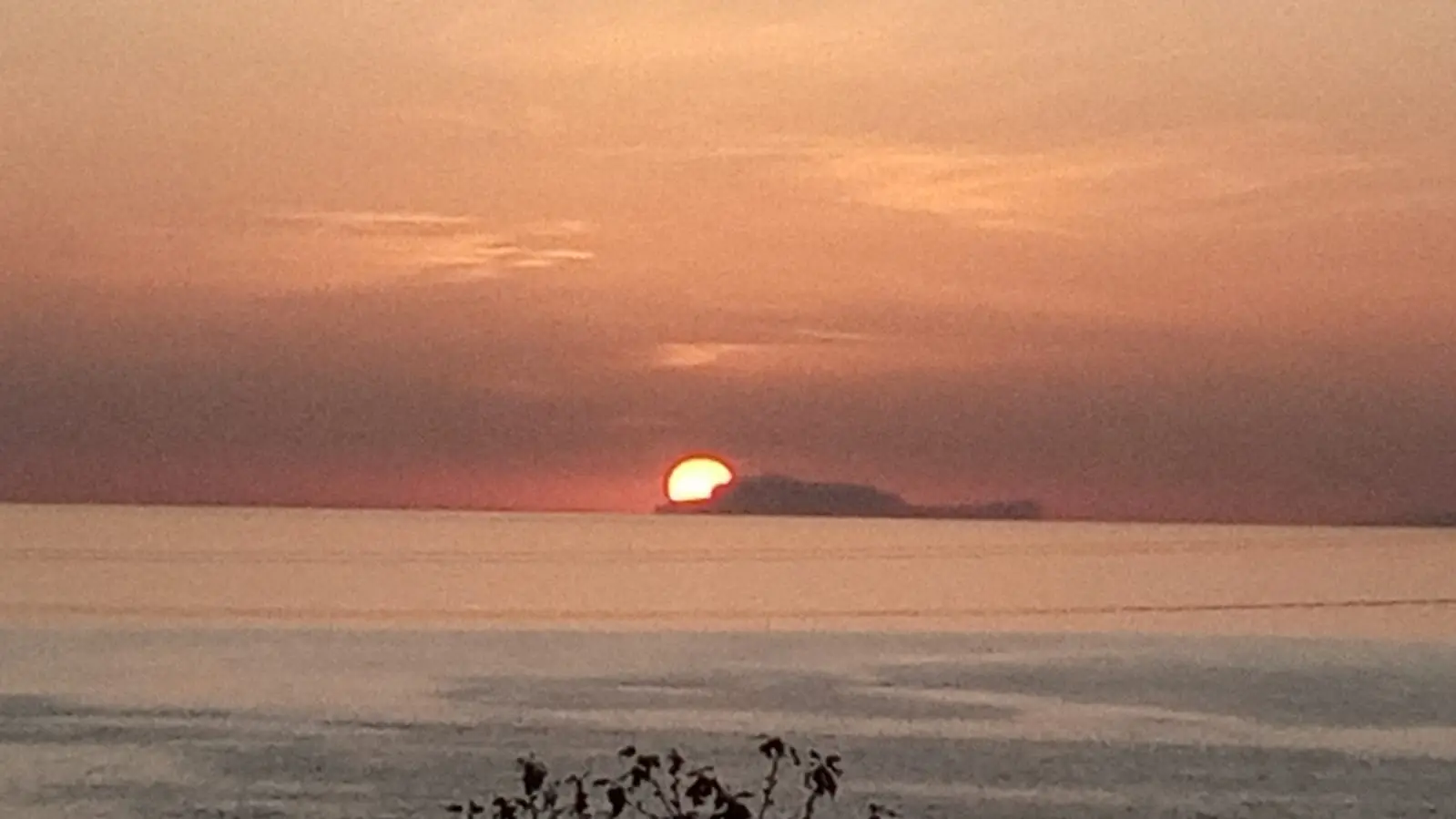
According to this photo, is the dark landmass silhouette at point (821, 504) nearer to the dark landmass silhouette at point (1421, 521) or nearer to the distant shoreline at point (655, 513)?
the distant shoreline at point (655, 513)

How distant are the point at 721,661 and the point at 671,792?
228 millimetres

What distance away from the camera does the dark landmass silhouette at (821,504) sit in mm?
4625

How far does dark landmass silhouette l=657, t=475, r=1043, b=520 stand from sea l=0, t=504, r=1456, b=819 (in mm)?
29

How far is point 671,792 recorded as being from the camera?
14.8ft

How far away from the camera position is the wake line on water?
14.8 ft

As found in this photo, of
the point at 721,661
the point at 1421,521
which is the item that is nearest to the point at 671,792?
the point at 721,661

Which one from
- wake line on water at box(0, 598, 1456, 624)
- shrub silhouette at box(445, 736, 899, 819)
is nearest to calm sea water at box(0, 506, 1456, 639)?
wake line on water at box(0, 598, 1456, 624)

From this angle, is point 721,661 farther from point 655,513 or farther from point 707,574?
point 655,513

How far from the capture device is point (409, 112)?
4469 mm

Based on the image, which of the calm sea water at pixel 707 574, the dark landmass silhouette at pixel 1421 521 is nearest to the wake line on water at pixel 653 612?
the calm sea water at pixel 707 574

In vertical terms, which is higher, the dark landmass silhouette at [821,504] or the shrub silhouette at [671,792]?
the dark landmass silhouette at [821,504]

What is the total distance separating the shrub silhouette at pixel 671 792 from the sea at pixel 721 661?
2 centimetres

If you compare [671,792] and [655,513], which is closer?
[671,792]

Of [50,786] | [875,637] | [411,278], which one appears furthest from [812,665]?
[50,786]
